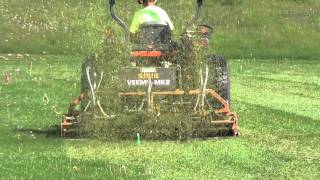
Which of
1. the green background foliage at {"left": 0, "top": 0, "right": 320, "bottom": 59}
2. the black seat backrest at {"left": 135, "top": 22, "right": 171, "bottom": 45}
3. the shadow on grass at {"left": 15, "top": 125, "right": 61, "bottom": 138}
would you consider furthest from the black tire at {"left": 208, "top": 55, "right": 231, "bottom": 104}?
the green background foliage at {"left": 0, "top": 0, "right": 320, "bottom": 59}

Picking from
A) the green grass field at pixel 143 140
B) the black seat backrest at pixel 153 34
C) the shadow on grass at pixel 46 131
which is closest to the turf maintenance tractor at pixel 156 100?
the green grass field at pixel 143 140

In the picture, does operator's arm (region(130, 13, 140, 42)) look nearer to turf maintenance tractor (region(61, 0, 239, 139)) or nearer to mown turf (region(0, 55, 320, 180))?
turf maintenance tractor (region(61, 0, 239, 139))

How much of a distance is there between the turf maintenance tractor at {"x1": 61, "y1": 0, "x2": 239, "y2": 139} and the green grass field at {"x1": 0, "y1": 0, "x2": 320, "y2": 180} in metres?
0.25

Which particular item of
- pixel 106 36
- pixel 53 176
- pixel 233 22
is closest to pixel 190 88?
pixel 106 36

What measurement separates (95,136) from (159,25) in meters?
2.49

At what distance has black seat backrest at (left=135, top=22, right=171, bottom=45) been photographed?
1116 cm

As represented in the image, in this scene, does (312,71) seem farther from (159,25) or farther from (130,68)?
(130,68)

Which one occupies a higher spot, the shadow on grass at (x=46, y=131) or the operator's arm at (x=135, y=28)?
the operator's arm at (x=135, y=28)

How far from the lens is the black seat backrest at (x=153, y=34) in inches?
440

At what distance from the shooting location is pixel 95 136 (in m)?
9.52

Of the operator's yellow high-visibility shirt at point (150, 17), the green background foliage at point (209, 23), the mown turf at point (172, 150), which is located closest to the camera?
the mown turf at point (172, 150)

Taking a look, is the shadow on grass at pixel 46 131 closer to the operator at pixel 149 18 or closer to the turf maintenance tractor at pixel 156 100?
the turf maintenance tractor at pixel 156 100

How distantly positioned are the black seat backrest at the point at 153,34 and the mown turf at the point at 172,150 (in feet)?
5.74

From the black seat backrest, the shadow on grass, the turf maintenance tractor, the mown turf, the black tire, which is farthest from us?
the black seat backrest
